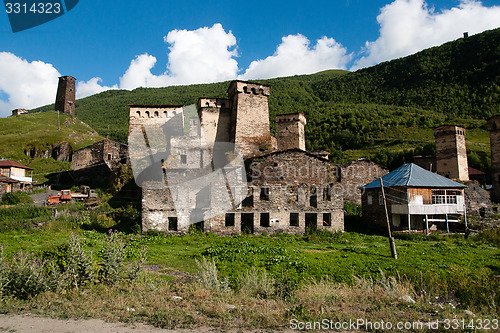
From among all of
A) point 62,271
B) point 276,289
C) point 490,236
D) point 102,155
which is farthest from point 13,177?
point 490,236

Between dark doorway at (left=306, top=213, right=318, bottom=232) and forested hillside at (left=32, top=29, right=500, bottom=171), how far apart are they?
1242 inches

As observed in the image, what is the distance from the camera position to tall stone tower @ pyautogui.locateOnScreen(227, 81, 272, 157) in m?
25.5

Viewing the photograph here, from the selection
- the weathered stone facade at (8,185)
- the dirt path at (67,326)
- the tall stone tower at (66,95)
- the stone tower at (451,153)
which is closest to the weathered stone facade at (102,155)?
the weathered stone facade at (8,185)

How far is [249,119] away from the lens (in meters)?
25.9

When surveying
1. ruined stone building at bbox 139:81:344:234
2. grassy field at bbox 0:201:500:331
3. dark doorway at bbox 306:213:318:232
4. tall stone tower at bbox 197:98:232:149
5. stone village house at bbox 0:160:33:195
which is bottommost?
grassy field at bbox 0:201:500:331

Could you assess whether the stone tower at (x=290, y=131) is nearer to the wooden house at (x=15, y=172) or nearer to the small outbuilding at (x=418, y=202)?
the small outbuilding at (x=418, y=202)

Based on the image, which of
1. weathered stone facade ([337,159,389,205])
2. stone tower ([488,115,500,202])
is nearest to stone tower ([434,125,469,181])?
stone tower ([488,115,500,202])

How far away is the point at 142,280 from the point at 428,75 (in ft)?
319

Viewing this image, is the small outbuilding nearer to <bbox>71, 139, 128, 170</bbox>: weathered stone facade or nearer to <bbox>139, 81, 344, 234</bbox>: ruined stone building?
<bbox>139, 81, 344, 234</bbox>: ruined stone building

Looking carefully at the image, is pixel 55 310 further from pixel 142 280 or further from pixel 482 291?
pixel 482 291

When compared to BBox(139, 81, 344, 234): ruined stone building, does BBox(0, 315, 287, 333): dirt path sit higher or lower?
lower

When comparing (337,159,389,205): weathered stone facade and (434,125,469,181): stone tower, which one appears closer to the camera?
(337,159,389,205): weathered stone facade

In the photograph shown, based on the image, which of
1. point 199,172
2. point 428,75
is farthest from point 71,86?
point 428,75

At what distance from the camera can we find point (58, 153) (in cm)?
4169
